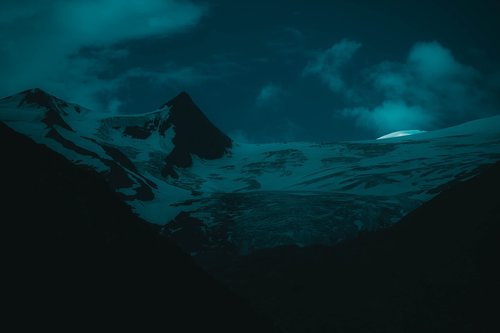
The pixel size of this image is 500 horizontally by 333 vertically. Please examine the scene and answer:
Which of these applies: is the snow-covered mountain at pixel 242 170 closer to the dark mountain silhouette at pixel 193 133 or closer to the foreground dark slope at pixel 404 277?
the dark mountain silhouette at pixel 193 133

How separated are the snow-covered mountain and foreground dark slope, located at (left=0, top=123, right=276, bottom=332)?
139ft

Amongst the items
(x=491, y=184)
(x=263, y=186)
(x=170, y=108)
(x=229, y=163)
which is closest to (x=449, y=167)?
(x=263, y=186)

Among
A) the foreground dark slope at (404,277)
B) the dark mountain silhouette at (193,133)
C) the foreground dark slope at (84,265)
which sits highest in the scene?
the dark mountain silhouette at (193,133)

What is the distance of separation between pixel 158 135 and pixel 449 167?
8366 centimetres

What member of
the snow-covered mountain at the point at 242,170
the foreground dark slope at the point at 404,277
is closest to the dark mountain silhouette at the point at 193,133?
the snow-covered mountain at the point at 242,170

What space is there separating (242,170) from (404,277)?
106079mm

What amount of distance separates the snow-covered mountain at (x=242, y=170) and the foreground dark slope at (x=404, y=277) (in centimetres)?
1422

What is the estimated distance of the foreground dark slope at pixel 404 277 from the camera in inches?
1528

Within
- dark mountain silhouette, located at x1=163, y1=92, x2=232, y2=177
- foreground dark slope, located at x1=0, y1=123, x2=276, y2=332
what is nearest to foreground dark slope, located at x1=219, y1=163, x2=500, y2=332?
foreground dark slope, located at x1=0, y1=123, x2=276, y2=332

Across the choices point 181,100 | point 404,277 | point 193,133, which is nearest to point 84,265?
point 404,277

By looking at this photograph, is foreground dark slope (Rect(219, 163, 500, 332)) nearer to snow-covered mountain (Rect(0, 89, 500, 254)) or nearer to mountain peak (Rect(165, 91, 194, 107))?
snow-covered mountain (Rect(0, 89, 500, 254))

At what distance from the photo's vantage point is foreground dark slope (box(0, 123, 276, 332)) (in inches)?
716

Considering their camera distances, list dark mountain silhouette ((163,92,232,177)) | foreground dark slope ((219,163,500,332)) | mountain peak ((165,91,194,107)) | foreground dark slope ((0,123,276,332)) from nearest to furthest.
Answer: foreground dark slope ((0,123,276,332)), foreground dark slope ((219,163,500,332)), dark mountain silhouette ((163,92,232,177)), mountain peak ((165,91,194,107))

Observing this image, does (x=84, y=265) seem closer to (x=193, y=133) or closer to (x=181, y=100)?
(x=193, y=133)
